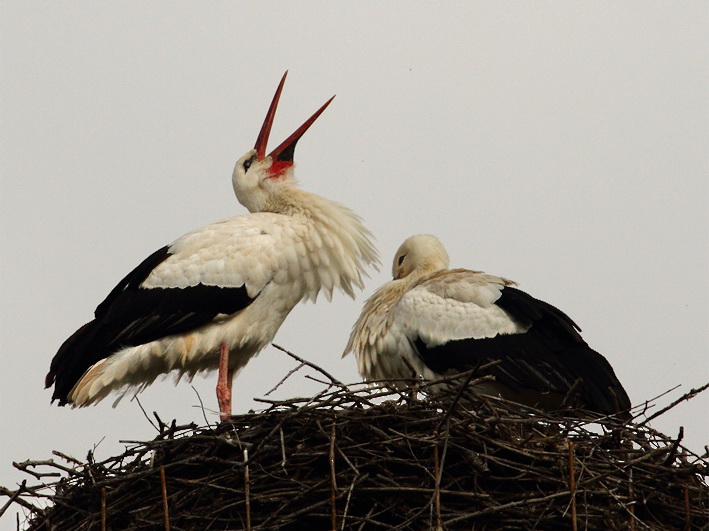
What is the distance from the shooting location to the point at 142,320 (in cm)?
578

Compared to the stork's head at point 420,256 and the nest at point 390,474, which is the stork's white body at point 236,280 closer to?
the stork's head at point 420,256

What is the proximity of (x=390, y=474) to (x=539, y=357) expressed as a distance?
4.64ft

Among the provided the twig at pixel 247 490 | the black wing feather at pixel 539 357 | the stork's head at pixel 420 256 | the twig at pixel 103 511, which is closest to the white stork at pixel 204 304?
the stork's head at pixel 420 256

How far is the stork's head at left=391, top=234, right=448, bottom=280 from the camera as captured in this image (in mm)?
6574

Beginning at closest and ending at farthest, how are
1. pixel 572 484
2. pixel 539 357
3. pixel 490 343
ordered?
pixel 572 484
pixel 539 357
pixel 490 343

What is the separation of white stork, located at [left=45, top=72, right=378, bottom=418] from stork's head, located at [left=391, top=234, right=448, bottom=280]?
56 cm

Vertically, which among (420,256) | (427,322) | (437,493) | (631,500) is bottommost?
(631,500)

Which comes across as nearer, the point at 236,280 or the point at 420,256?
the point at 236,280

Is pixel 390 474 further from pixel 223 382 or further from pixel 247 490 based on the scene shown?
pixel 223 382

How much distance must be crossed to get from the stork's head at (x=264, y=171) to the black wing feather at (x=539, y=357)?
47.9 inches

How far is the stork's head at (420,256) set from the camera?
657 cm

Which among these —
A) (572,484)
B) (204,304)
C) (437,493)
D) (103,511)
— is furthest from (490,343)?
(103,511)

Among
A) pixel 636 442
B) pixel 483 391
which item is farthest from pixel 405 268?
pixel 636 442

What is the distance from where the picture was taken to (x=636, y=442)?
478 cm
